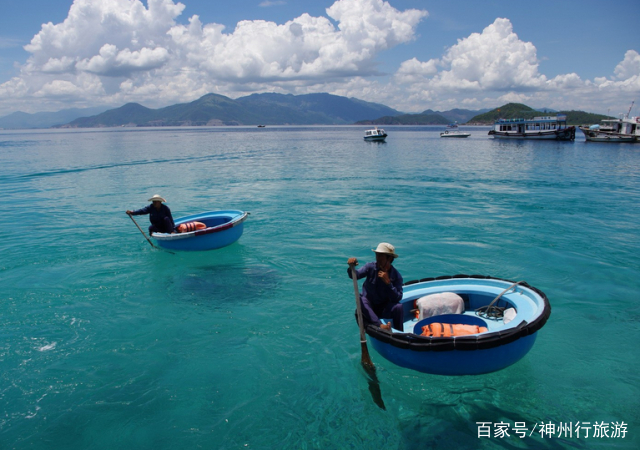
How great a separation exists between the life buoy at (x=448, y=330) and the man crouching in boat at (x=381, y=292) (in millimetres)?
509

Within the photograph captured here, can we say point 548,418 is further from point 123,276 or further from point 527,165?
point 527,165

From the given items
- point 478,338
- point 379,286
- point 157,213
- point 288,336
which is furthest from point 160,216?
point 478,338

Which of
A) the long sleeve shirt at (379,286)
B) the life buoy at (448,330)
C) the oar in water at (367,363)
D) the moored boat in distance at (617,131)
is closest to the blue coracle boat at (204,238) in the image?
the long sleeve shirt at (379,286)

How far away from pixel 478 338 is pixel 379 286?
6.35 feet

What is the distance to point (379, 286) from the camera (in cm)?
755

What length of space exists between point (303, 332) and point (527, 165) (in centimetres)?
4191

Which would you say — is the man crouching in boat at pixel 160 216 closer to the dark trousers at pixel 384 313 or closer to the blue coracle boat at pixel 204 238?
the blue coracle boat at pixel 204 238

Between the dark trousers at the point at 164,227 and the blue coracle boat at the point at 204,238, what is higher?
the dark trousers at the point at 164,227

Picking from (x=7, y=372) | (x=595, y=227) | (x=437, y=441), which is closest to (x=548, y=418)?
(x=437, y=441)

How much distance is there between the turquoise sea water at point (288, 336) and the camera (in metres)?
6.65

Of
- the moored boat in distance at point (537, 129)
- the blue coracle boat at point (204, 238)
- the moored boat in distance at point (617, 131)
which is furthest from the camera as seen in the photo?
the moored boat in distance at point (537, 129)

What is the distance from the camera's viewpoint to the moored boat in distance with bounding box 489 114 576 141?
82250 millimetres

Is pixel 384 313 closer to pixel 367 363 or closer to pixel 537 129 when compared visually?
pixel 367 363

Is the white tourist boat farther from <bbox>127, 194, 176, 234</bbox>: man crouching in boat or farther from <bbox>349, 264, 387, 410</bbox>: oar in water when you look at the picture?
<bbox>349, 264, 387, 410</bbox>: oar in water
